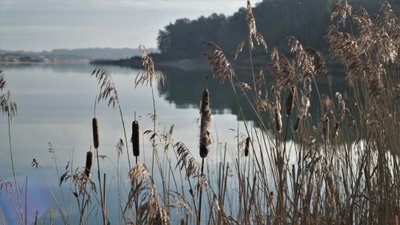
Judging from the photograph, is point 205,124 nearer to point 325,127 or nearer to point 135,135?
point 135,135

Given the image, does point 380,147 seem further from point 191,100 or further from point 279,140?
point 191,100

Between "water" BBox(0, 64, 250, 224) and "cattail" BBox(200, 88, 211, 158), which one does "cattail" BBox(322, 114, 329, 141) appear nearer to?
"water" BBox(0, 64, 250, 224)

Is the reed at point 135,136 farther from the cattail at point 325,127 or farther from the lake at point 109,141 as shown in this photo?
the cattail at point 325,127

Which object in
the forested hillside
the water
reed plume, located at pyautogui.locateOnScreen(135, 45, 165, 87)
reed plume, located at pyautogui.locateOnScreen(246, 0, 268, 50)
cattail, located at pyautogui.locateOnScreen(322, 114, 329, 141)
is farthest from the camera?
the forested hillside

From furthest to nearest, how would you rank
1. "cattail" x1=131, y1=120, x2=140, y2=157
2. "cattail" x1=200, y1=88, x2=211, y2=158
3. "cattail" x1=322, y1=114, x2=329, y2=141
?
"cattail" x1=322, y1=114, x2=329, y2=141
"cattail" x1=131, y1=120, x2=140, y2=157
"cattail" x1=200, y1=88, x2=211, y2=158

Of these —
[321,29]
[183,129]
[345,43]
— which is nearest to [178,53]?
[321,29]

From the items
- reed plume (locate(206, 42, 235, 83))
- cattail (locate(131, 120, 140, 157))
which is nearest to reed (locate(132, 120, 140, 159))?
cattail (locate(131, 120, 140, 157))

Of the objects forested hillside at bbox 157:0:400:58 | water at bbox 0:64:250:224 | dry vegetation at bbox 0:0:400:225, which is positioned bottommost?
water at bbox 0:64:250:224

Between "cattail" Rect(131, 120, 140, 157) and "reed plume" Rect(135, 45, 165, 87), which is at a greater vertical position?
"reed plume" Rect(135, 45, 165, 87)

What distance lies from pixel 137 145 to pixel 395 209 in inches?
51.4

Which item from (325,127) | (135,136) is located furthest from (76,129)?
(135,136)

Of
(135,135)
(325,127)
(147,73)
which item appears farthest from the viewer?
(325,127)

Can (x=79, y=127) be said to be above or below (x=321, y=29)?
below

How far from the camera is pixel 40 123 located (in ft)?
49.7
